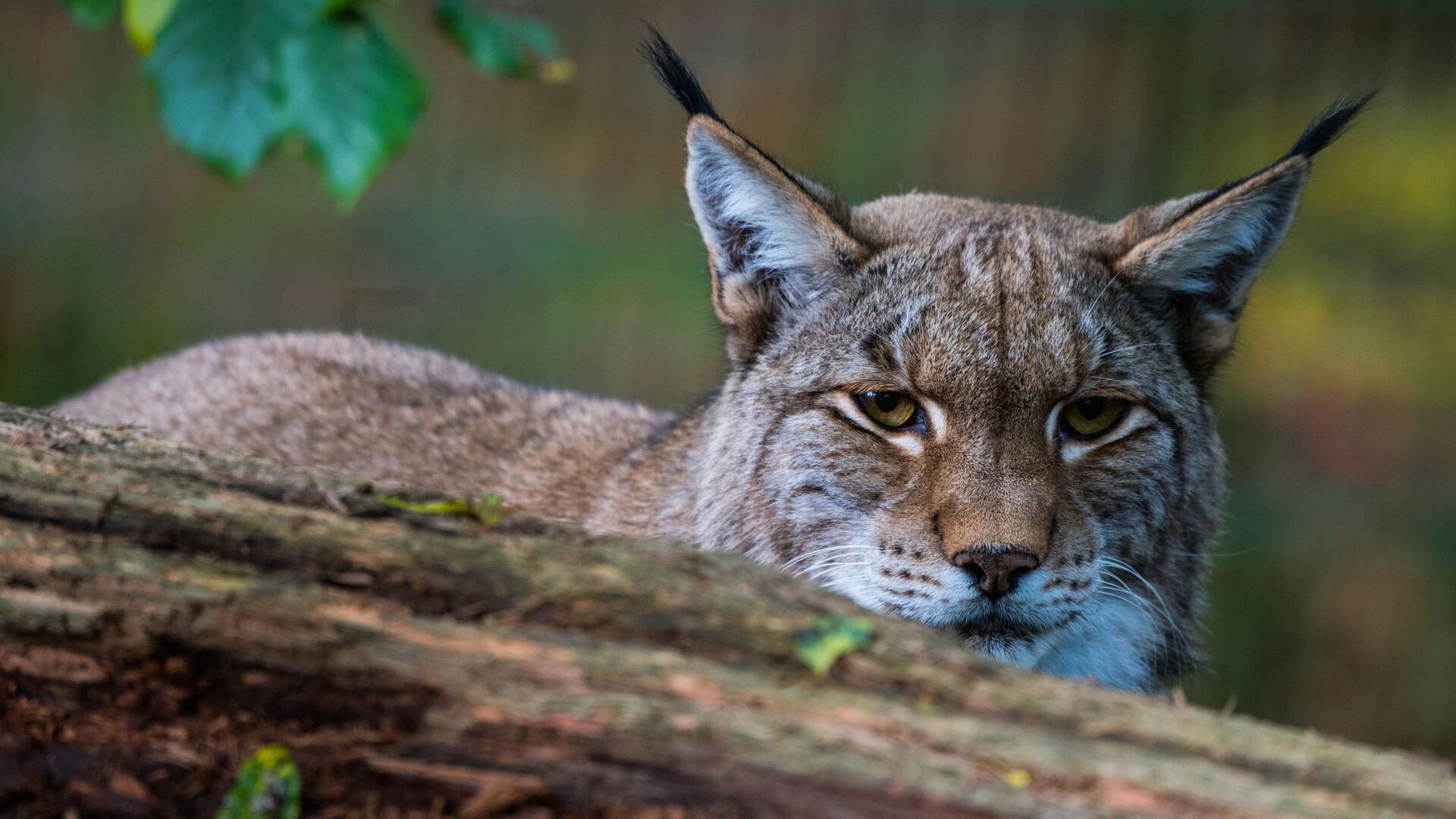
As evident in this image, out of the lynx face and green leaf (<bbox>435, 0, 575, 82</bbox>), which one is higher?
green leaf (<bbox>435, 0, 575, 82</bbox>)

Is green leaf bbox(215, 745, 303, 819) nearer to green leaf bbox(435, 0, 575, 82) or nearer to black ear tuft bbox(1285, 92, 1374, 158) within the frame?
green leaf bbox(435, 0, 575, 82)

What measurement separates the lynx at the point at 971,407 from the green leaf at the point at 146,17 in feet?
4.33

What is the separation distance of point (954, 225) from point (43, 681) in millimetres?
3148

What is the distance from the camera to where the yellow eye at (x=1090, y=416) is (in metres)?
4.38

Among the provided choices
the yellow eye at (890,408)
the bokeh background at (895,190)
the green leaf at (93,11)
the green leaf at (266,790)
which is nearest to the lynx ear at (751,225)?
the yellow eye at (890,408)

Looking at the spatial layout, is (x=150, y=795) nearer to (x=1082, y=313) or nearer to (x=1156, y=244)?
(x=1082, y=313)

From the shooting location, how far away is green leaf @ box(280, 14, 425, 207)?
3.45 m

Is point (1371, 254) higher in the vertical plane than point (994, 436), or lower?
higher

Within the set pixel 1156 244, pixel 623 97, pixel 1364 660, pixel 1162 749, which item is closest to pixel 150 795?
pixel 1162 749

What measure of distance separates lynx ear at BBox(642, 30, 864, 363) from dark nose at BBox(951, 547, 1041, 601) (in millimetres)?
1167

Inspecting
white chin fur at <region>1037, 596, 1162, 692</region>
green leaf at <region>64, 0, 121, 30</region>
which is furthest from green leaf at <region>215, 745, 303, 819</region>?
white chin fur at <region>1037, 596, 1162, 692</region>

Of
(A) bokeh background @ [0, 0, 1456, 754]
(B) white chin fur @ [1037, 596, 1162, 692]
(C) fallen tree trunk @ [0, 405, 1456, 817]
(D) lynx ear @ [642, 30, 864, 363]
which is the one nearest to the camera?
(C) fallen tree trunk @ [0, 405, 1456, 817]

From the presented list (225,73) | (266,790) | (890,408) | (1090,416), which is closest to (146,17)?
(225,73)

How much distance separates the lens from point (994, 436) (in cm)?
419
